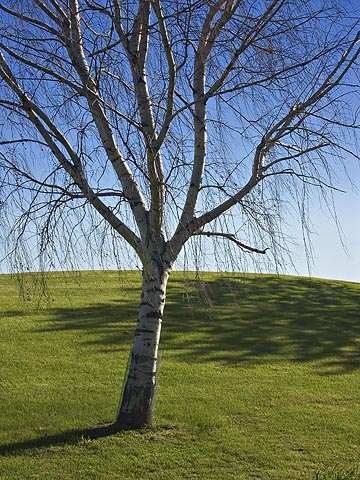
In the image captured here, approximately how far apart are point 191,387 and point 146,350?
2583mm

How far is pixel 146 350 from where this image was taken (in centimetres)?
622

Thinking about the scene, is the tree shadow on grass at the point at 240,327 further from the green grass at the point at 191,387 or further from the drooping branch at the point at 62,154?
the drooping branch at the point at 62,154

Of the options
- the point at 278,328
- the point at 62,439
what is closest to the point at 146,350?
the point at 62,439

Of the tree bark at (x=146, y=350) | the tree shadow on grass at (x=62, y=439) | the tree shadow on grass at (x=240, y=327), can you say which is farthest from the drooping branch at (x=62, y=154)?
the tree shadow on grass at (x=240, y=327)

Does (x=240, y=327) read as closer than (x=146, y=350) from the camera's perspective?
No

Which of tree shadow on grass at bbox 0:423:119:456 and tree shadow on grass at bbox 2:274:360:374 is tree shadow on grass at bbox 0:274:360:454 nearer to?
tree shadow on grass at bbox 2:274:360:374

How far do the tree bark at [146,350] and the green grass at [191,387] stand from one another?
34 centimetres

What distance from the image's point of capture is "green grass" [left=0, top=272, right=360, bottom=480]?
5816 mm

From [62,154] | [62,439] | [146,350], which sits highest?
[62,154]

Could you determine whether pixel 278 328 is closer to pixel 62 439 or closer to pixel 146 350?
pixel 146 350

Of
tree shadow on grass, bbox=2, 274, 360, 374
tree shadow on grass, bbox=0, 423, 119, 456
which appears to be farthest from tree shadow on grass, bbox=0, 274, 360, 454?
→ tree shadow on grass, bbox=0, 423, 119, 456

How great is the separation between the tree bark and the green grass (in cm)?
34

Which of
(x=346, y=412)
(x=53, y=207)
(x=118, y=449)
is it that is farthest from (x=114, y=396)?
(x=53, y=207)

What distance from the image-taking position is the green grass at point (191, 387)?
582 cm
